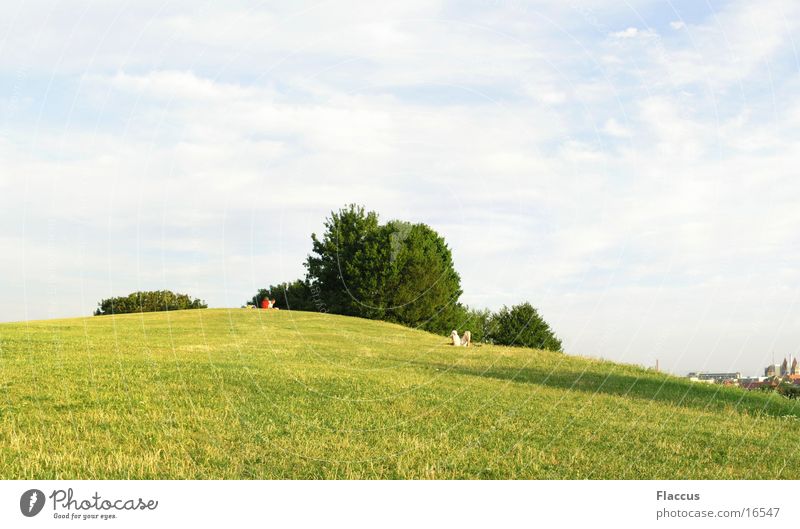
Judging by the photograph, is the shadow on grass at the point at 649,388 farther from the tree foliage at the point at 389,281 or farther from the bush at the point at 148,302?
the bush at the point at 148,302

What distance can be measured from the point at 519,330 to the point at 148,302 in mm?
31257

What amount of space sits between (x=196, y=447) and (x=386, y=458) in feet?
9.19

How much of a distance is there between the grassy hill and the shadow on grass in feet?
0.34

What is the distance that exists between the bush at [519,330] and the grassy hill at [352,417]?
26040mm

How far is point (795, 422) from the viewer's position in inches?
720

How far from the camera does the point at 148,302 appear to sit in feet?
189

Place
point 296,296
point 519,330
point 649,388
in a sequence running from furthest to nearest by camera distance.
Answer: point 296,296
point 519,330
point 649,388

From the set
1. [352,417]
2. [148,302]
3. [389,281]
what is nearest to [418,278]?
[389,281]

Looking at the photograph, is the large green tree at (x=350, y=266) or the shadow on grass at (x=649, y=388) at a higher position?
the large green tree at (x=350, y=266)

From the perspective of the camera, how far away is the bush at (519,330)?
54.5m

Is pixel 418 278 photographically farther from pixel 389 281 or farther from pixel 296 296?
pixel 296 296

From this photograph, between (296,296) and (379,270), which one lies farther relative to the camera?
(296,296)

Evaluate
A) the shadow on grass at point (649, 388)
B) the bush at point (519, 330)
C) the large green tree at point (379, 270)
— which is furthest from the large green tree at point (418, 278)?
the shadow on grass at point (649, 388)

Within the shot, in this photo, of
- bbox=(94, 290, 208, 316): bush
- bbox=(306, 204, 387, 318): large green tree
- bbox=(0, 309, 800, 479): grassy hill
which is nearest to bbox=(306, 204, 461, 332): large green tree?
bbox=(306, 204, 387, 318): large green tree
